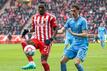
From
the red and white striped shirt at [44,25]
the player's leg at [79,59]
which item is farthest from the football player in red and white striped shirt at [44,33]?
the player's leg at [79,59]

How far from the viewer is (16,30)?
53.5m

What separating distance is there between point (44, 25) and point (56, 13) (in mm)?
39828

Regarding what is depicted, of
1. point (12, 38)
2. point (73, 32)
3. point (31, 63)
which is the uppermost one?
point (73, 32)

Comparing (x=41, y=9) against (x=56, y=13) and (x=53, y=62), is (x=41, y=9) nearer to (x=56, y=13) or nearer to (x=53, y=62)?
(x=53, y=62)

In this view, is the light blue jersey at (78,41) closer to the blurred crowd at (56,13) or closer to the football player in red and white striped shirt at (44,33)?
the football player in red and white striped shirt at (44,33)

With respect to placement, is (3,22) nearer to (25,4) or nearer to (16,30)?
(16,30)

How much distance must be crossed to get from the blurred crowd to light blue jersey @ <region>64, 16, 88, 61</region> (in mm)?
37179

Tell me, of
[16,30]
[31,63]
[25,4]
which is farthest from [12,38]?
[31,63]

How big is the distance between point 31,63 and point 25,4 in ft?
148

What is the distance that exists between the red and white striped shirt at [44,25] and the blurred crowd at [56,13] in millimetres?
Answer: 36177

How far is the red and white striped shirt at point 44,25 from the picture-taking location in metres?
16.0

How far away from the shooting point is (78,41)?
1497cm

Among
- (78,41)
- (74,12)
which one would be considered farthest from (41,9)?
(78,41)

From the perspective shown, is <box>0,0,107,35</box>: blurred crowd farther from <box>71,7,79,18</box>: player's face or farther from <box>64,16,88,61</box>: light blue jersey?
<box>71,7,79,18</box>: player's face
